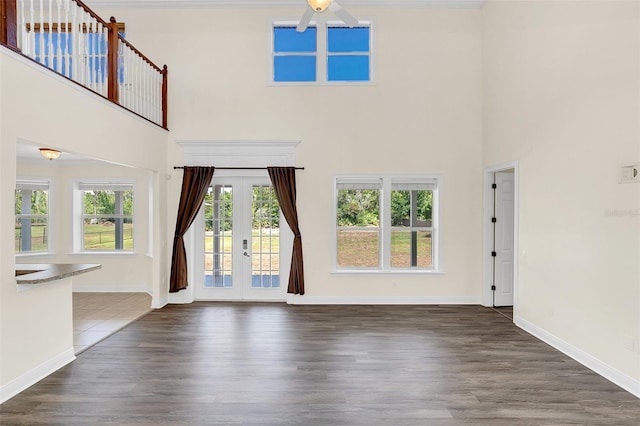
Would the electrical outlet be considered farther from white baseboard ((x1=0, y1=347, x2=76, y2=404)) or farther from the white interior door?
white baseboard ((x1=0, y1=347, x2=76, y2=404))

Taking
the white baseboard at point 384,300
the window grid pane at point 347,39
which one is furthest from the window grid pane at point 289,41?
the white baseboard at point 384,300

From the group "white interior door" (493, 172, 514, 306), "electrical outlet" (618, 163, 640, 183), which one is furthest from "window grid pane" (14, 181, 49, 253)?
"electrical outlet" (618, 163, 640, 183)

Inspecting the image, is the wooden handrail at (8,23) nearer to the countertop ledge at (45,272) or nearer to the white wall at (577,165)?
the countertop ledge at (45,272)

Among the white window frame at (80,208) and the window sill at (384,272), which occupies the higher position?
the white window frame at (80,208)

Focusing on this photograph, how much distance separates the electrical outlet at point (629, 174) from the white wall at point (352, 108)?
2884mm

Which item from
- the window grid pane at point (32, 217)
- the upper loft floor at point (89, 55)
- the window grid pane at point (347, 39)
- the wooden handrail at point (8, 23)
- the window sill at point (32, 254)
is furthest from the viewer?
the window grid pane at point (32, 217)

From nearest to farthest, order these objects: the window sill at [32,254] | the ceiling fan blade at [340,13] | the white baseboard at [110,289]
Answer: the ceiling fan blade at [340,13], the window sill at [32,254], the white baseboard at [110,289]

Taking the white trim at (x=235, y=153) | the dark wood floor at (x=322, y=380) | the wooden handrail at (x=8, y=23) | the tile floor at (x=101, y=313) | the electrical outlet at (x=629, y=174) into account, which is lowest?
the dark wood floor at (x=322, y=380)

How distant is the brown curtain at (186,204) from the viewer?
6262 millimetres

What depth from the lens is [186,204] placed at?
6.27 meters

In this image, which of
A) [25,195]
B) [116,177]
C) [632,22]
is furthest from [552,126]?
[25,195]

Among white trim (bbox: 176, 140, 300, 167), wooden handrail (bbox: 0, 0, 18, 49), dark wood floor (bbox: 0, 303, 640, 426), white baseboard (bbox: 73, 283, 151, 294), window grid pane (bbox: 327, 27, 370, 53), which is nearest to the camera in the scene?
dark wood floor (bbox: 0, 303, 640, 426)

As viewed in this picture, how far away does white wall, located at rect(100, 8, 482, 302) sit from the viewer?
20.8 ft

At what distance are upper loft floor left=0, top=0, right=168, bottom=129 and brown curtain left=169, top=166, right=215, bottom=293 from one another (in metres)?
0.99
